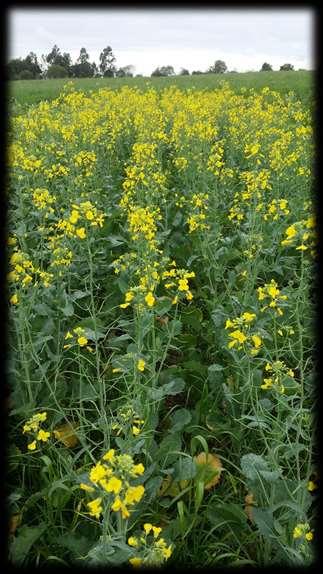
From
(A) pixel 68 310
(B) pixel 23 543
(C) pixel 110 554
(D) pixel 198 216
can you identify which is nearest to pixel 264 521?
(C) pixel 110 554

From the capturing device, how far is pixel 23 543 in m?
2.02

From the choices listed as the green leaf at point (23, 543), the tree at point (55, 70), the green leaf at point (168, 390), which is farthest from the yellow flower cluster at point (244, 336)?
the tree at point (55, 70)

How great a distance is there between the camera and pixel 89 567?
5.66ft

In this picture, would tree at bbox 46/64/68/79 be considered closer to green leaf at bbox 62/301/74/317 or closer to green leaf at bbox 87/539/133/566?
green leaf at bbox 62/301/74/317

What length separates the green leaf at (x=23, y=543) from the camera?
201 cm

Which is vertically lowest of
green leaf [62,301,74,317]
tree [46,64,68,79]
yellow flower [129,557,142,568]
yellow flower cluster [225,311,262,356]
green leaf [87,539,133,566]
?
green leaf [87,539,133,566]

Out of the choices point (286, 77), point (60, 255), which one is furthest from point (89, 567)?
point (286, 77)

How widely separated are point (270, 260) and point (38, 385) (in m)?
2.10

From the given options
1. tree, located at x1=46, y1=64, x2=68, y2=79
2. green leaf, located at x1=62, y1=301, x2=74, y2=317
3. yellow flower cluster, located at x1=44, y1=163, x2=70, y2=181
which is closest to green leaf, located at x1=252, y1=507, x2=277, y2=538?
green leaf, located at x1=62, y1=301, x2=74, y2=317

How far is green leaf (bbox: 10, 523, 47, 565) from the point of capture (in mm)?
2008

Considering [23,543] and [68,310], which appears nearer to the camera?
[23,543]

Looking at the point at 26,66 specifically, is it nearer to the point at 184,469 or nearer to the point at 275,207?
the point at 275,207

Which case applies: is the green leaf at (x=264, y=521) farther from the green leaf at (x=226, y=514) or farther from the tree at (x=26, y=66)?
the tree at (x=26, y=66)

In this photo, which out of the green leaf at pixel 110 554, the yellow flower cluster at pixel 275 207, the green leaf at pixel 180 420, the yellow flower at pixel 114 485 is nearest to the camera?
the yellow flower at pixel 114 485
